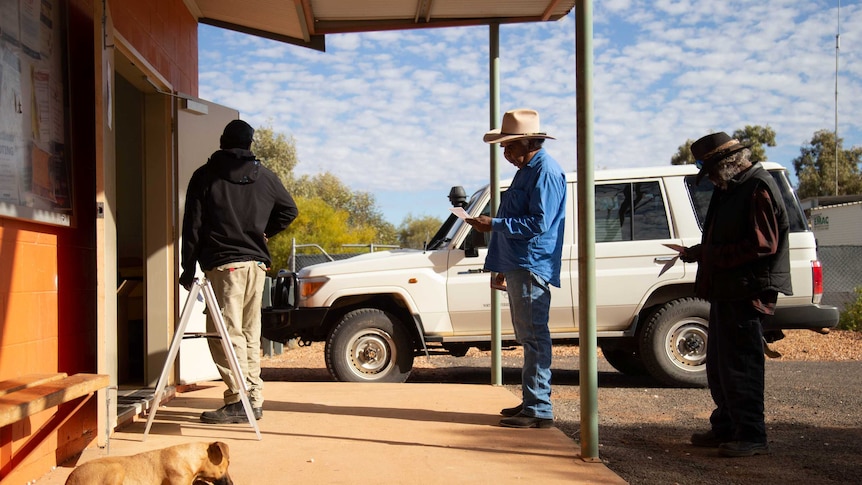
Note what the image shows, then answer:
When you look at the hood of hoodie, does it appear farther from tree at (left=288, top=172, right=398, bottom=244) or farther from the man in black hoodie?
tree at (left=288, top=172, right=398, bottom=244)

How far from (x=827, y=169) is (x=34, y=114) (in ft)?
164

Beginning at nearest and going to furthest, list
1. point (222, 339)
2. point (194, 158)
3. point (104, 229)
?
point (104, 229) → point (222, 339) → point (194, 158)

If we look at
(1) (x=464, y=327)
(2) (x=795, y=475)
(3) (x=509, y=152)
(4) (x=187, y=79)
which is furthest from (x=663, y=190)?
(4) (x=187, y=79)

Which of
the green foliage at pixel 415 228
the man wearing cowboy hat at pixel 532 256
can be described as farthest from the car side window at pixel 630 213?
the green foliage at pixel 415 228

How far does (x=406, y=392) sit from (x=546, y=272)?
2107mm

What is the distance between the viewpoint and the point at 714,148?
5035 millimetres

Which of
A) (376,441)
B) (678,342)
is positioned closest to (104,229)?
(376,441)

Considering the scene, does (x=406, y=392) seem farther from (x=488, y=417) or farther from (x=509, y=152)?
(x=509, y=152)

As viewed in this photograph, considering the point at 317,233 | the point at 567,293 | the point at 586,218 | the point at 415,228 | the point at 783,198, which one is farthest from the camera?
the point at 415,228

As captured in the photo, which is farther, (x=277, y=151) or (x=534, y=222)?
(x=277, y=151)

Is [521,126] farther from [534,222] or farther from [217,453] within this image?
[217,453]

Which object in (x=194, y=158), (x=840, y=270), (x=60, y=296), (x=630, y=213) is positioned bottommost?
(x=840, y=270)

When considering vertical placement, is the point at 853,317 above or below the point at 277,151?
below

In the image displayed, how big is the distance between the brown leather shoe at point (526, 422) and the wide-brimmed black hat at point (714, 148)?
1904 mm
